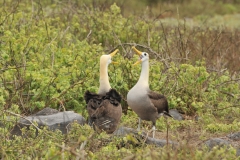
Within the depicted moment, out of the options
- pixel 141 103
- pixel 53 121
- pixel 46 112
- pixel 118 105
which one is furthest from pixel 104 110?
pixel 46 112

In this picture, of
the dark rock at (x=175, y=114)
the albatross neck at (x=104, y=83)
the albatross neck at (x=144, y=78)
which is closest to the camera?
the albatross neck at (x=144, y=78)

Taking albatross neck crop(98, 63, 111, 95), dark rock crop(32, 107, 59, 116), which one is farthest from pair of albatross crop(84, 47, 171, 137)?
dark rock crop(32, 107, 59, 116)

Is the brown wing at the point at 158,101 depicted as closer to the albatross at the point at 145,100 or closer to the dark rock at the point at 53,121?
the albatross at the point at 145,100

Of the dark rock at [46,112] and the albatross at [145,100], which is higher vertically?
the albatross at [145,100]

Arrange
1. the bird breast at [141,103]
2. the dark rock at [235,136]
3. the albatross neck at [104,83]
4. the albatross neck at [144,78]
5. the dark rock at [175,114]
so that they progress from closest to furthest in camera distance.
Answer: the dark rock at [235,136]
the bird breast at [141,103]
the albatross neck at [144,78]
the albatross neck at [104,83]
the dark rock at [175,114]

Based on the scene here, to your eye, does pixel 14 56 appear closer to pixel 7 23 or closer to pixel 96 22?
pixel 7 23

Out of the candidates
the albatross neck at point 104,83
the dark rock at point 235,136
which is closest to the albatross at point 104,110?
the albatross neck at point 104,83

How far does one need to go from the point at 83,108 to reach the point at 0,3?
561 cm

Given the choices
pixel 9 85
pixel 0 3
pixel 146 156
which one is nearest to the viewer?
pixel 146 156

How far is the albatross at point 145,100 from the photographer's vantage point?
Answer: 25.6 feet

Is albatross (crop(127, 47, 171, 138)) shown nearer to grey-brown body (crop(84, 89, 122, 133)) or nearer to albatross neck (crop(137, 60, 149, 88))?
albatross neck (crop(137, 60, 149, 88))

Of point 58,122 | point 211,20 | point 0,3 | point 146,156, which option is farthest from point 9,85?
point 211,20

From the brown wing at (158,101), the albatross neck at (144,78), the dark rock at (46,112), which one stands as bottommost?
the dark rock at (46,112)

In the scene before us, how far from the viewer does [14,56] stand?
978 cm
